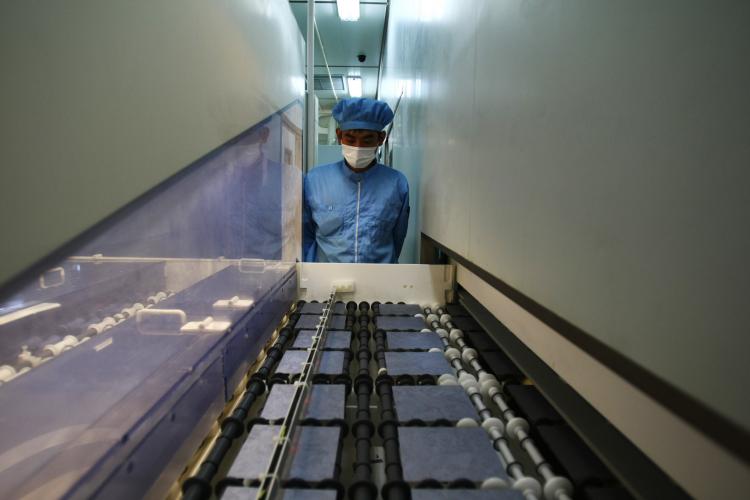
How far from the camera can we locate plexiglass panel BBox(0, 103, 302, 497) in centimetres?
50

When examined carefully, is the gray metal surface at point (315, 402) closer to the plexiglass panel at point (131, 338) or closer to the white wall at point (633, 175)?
the plexiglass panel at point (131, 338)

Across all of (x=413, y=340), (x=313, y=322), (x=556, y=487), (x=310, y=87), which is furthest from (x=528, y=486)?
(x=310, y=87)

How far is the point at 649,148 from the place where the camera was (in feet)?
1.36

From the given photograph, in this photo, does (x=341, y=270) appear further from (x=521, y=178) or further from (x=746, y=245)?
(x=746, y=245)

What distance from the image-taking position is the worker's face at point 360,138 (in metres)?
2.12

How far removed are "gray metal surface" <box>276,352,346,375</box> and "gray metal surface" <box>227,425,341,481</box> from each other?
221mm

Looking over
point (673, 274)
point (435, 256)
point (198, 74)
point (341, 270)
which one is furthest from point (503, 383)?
point (435, 256)

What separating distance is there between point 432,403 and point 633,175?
0.57m

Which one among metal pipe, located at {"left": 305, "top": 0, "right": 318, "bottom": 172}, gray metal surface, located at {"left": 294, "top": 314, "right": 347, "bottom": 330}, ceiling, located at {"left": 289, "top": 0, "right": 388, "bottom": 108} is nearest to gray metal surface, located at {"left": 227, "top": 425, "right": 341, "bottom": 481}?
gray metal surface, located at {"left": 294, "top": 314, "right": 347, "bottom": 330}

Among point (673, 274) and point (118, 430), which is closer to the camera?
point (673, 274)

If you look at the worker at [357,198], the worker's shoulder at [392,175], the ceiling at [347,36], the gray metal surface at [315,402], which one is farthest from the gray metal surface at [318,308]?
the ceiling at [347,36]

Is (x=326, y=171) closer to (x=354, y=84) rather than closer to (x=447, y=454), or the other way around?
(x=447, y=454)

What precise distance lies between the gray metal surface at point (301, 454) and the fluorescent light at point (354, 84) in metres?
6.62

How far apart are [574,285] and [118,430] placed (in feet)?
2.29
